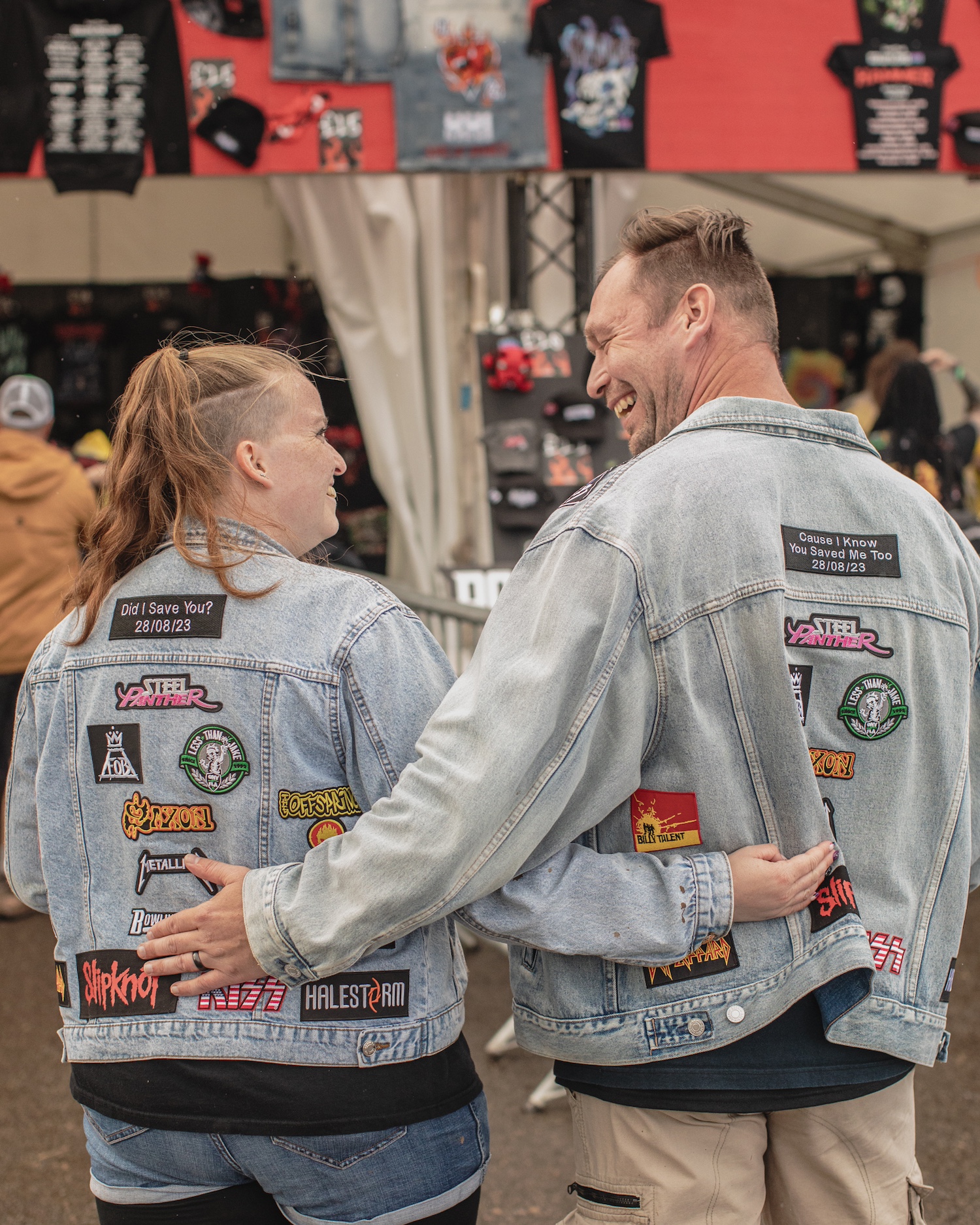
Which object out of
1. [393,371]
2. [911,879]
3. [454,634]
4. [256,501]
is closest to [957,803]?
[911,879]

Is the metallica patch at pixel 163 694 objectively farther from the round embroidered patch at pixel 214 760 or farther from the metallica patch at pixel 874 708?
the metallica patch at pixel 874 708

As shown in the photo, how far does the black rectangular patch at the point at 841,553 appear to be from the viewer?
1.33 meters

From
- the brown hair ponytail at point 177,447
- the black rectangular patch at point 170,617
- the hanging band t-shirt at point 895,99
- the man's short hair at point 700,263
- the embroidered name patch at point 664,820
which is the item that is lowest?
the embroidered name patch at point 664,820

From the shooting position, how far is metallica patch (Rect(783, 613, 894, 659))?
4.29 feet

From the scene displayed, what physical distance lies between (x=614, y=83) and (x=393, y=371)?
1590 millimetres

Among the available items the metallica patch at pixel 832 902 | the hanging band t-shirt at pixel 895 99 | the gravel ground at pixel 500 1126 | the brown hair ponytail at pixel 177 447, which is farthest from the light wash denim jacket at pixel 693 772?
the hanging band t-shirt at pixel 895 99

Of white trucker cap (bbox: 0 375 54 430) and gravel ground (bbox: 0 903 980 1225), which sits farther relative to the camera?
white trucker cap (bbox: 0 375 54 430)

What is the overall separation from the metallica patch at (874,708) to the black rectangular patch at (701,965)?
29cm

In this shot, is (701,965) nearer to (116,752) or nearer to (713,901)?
(713,901)

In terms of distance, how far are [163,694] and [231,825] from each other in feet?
0.56

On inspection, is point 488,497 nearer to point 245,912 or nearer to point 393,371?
point 393,371

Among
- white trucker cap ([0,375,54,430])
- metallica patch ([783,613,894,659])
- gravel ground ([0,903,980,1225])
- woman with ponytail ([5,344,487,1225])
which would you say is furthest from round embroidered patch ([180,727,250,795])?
white trucker cap ([0,375,54,430])

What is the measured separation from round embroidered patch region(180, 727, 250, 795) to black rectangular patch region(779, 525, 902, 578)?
2.23 ft

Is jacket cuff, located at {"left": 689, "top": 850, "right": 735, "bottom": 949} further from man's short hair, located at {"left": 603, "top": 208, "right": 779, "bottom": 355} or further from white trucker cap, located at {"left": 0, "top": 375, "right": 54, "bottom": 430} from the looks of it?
white trucker cap, located at {"left": 0, "top": 375, "right": 54, "bottom": 430}
